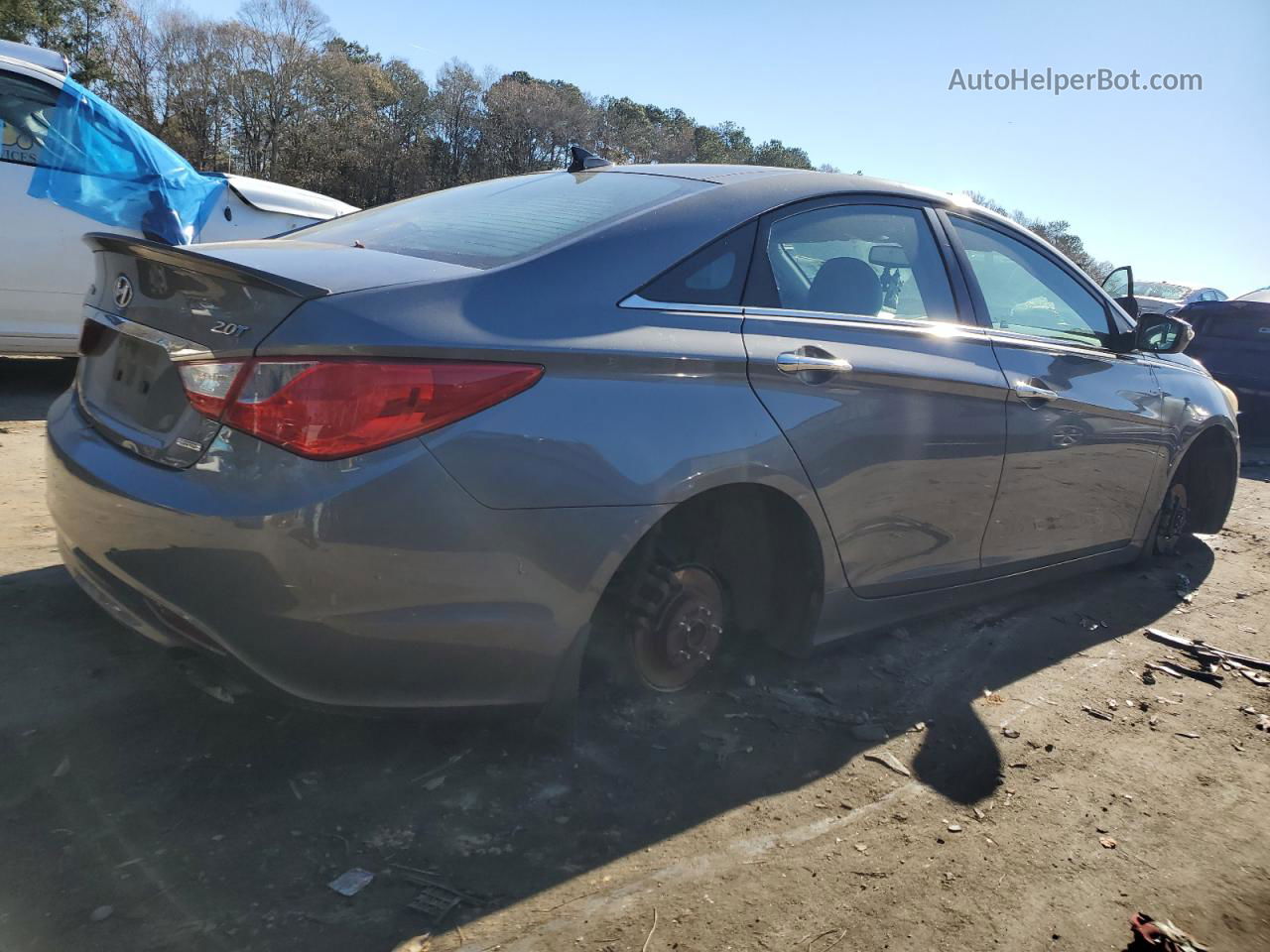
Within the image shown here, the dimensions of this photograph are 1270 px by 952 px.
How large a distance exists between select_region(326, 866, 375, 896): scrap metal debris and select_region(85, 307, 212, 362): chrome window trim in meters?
1.18

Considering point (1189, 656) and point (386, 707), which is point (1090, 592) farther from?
point (386, 707)

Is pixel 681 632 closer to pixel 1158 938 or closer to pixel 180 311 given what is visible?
pixel 1158 938

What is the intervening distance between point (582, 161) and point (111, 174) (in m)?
4.21

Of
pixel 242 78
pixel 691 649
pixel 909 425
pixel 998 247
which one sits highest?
pixel 242 78

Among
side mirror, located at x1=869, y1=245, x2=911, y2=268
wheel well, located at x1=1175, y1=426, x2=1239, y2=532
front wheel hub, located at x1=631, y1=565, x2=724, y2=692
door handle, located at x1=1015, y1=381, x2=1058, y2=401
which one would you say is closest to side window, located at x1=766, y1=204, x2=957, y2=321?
side mirror, located at x1=869, y1=245, x2=911, y2=268

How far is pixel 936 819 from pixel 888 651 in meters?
1.08

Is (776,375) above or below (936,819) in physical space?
above

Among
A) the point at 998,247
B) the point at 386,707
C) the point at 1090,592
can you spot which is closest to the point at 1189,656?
the point at 1090,592

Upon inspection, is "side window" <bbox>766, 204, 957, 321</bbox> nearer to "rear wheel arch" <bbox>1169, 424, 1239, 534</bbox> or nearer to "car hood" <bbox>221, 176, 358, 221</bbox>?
"rear wheel arch" <bbox>1169, 424, 1239, 534</bbox>

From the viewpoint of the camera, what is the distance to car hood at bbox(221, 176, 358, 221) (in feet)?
23.8

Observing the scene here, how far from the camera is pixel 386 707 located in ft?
7.37

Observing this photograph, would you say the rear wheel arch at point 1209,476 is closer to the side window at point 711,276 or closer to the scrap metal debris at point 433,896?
the side window at point 711,276

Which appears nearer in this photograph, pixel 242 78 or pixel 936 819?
pixel 936 819

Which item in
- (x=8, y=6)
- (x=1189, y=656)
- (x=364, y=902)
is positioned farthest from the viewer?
(x=8, y=6)
